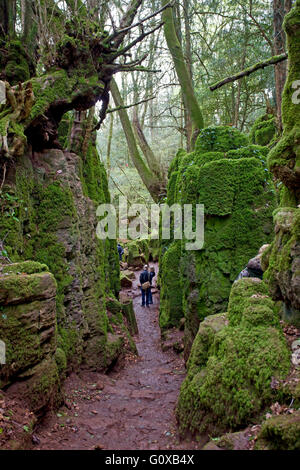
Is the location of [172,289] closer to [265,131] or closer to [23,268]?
[23,268]

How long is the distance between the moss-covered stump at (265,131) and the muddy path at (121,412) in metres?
10.2

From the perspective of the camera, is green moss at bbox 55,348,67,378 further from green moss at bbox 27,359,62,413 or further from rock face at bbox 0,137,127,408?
green moss at bbox 27,359,62,413

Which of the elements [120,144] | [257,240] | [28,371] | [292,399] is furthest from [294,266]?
[120,144]

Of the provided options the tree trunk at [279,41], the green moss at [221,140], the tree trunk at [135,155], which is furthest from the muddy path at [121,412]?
the tree trunk at [279,41]

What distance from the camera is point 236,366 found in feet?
11.0

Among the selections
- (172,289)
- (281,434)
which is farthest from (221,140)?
(281,434)

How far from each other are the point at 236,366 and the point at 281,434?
39.9 inches

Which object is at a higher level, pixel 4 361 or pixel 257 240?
pixel 257 240

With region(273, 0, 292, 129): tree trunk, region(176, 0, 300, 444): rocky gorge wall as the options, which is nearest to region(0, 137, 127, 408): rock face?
region(176, 0, 300, 444): rocky gorge wall

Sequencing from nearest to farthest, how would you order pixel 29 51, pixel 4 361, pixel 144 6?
pixel 4 361 → pixel 29 51 → pixel 144 6

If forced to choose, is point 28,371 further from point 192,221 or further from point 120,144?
point 120,144

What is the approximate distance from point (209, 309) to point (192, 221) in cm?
229

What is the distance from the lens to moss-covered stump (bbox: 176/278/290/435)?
3041 mm

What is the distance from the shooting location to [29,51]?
7246 mm
